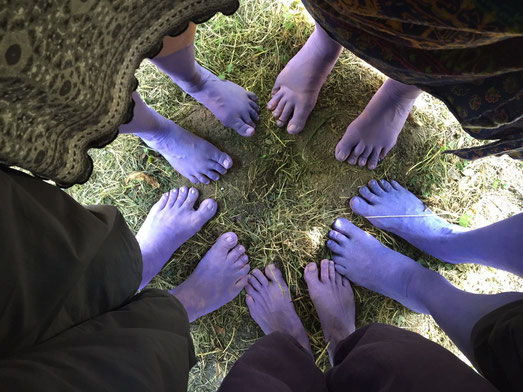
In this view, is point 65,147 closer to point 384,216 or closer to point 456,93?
point 456,93

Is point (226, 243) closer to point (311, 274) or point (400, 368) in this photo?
point (311, 274)

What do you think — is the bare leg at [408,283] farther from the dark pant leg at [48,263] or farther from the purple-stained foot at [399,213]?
the dark pant leg at [48,263]

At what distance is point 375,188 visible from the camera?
1.58 m

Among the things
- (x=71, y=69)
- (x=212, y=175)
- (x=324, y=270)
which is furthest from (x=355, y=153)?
(x=71, y=69)

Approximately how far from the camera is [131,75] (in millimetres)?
726

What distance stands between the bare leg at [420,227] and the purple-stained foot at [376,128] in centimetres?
15

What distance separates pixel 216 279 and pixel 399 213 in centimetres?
91

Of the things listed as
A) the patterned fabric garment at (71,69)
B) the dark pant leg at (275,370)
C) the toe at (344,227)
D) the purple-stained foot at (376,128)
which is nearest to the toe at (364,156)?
the purple-stained foot at (376,128)

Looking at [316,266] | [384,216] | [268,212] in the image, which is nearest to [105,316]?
[268,212]

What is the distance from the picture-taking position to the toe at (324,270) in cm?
155

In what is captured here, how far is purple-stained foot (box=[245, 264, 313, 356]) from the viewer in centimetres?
151

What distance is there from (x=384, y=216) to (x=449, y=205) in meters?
0.35

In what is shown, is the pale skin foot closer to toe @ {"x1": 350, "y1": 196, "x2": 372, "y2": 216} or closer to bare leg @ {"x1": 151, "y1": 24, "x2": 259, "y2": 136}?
bare leg @ {"x1": 151, "y1": 24, "x2": 259, "y2": 136}

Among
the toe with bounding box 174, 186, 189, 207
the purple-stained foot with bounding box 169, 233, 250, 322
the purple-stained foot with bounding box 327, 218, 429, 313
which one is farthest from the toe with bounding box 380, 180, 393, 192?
the toe with bounding box 174, 186, 189, 207
